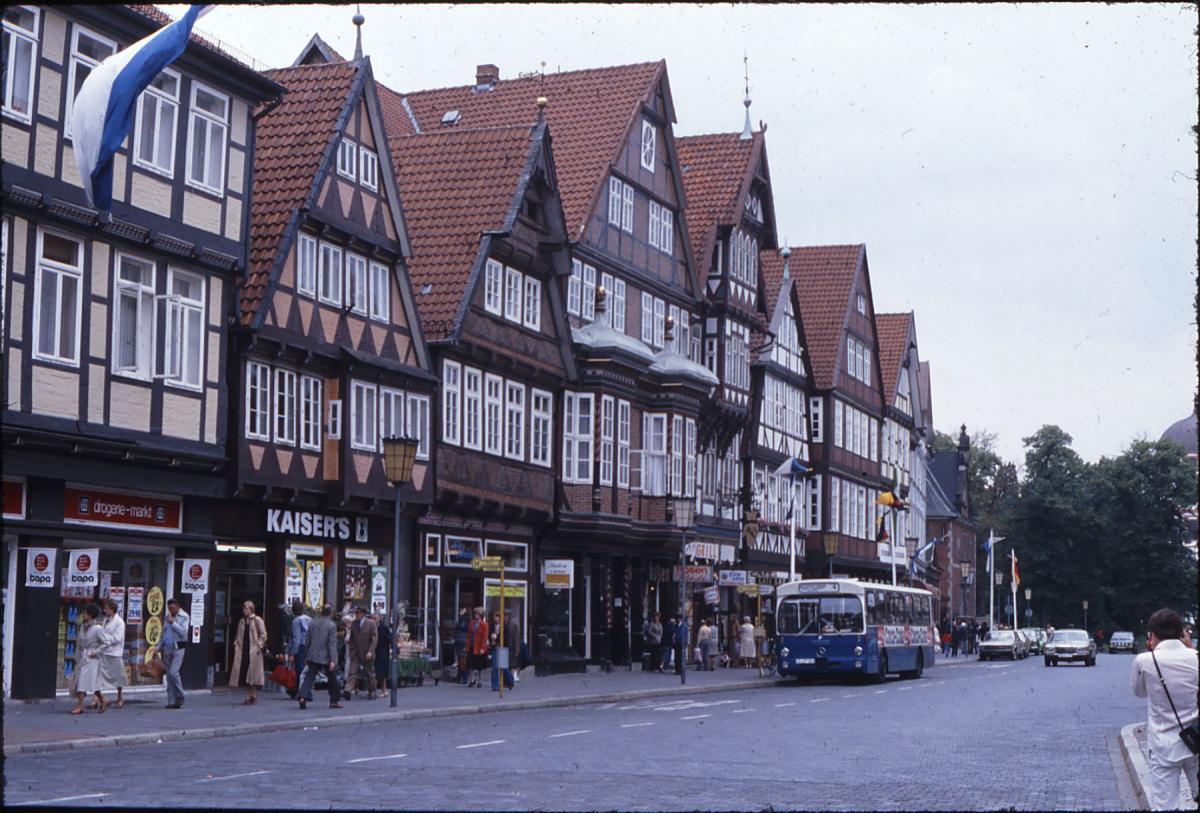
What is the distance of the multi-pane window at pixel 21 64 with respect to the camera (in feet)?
88.9

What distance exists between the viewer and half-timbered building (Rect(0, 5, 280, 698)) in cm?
2752

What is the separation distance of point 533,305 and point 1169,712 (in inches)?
1403

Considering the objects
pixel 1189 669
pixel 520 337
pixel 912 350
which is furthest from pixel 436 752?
pixel 912 350

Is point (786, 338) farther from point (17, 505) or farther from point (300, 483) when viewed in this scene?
point (17, 505)

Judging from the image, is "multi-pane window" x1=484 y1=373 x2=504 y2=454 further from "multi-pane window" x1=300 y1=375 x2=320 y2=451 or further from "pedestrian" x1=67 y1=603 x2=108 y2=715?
"pedestrian" x1=67 y1=603 x2=108 y2=715

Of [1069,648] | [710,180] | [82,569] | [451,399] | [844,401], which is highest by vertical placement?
[710,180]

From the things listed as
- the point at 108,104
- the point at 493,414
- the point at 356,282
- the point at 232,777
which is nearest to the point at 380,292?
the point at 356,282

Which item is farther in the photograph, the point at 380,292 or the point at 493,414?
the point at 493,414

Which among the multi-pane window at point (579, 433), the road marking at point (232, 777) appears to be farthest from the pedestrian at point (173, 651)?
the multi-pane window at point (579, 433)

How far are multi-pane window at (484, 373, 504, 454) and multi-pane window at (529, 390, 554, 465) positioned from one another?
1954 mm

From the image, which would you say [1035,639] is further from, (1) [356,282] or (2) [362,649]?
(2) [362,649]

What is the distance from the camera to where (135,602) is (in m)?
31.3

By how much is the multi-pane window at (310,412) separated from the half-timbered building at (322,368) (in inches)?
1.6

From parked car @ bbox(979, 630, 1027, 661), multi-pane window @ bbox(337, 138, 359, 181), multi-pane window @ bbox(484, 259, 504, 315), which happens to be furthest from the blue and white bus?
parked car @ bbox(979, 630, 1027, 661)
